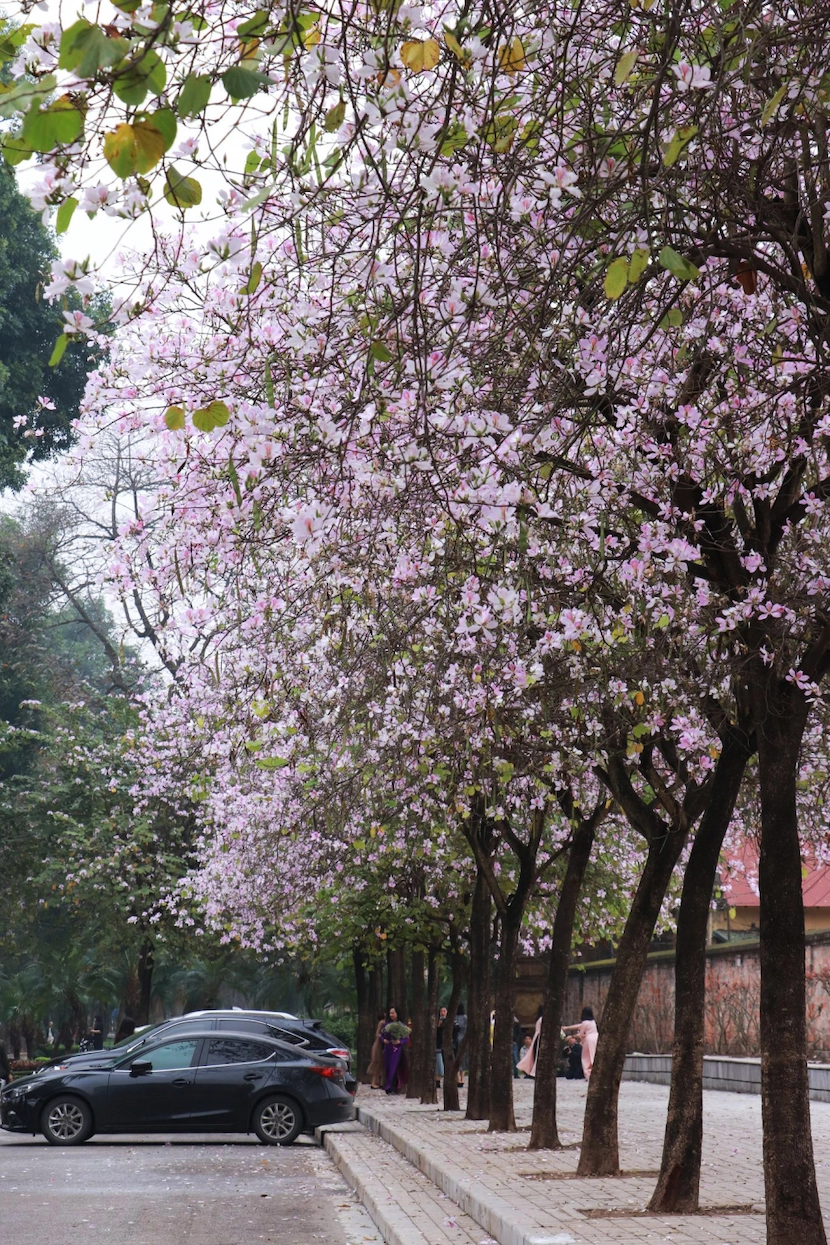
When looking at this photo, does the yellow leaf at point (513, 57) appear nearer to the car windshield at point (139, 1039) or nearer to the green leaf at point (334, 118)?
the green leaf at point (334, 118)

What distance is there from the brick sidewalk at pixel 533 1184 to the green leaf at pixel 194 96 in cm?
662

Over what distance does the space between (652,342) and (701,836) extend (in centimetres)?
345

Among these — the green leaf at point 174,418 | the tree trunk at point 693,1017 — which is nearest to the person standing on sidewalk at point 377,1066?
the tree trunk at point 693,1017

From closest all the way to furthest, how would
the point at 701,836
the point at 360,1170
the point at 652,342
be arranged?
1. the point at 652,342
2. the point at 701,836
3. the point at 360,1170

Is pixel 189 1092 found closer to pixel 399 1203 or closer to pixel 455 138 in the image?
pixel 399 1203

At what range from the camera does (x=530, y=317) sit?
6.90 m

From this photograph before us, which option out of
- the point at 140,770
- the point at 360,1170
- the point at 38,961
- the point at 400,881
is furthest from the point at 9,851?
the point at 360,1170

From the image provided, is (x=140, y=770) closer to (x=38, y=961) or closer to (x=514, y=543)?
(x=38, y=961)

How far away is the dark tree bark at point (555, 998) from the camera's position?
587 inches

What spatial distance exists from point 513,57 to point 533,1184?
8.87 metres

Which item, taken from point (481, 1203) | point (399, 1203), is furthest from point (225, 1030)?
point (481, 1203)

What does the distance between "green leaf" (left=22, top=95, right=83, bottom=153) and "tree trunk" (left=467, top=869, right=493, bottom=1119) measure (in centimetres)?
1638

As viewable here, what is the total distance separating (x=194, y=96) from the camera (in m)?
3.64

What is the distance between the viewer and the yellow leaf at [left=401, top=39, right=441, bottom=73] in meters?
4.87
